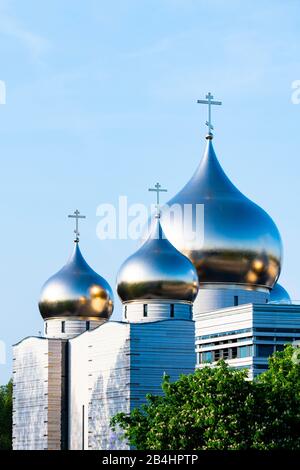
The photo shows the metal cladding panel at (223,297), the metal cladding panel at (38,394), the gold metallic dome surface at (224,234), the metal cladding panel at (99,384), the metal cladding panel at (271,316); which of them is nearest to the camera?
the metal cladding panel at (271,316)

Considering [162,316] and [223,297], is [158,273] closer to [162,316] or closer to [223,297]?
[162,316]

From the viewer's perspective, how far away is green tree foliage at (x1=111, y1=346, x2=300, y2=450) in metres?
37.4

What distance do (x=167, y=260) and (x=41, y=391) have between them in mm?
14213

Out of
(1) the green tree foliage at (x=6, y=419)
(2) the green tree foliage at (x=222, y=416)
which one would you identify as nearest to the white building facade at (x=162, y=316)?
(2) the green tree foliage at (x=222, y=416)

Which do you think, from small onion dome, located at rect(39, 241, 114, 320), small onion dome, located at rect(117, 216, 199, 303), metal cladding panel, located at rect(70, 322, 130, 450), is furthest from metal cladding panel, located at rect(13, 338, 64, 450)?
small onion dome, located at rect(117, 216, 199, 303)

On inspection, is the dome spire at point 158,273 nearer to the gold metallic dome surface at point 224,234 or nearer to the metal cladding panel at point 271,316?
the gold metallic dome surface at point 224,234

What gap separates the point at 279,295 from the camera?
2766 inches

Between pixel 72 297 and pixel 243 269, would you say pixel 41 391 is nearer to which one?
pixel 72 297

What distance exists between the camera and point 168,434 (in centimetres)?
3909

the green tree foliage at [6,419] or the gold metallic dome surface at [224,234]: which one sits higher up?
the gold metallic dome surface at [224,234]

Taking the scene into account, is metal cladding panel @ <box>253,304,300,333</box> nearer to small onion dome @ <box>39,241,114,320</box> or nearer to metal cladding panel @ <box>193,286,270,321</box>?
metal cladding panel @ <box>193,286,270,321</box>

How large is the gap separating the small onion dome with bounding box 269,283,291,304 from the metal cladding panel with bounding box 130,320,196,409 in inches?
571

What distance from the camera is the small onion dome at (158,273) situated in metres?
56.4

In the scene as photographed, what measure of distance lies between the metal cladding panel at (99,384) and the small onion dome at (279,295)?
36.7 feet
